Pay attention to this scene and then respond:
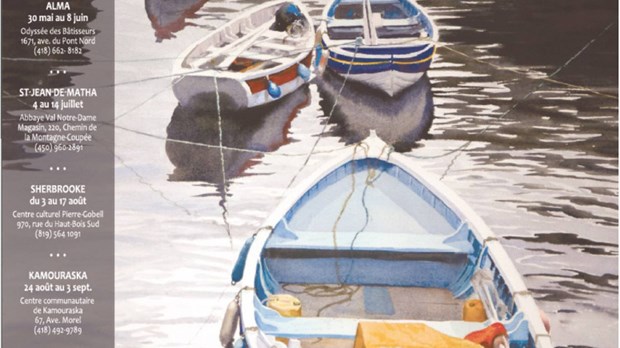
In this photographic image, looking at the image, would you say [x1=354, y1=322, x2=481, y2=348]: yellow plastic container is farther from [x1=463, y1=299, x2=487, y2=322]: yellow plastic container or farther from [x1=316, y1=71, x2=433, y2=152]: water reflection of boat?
[x1=316, y1=71, x2=433, y2=152]: water reflection of boat

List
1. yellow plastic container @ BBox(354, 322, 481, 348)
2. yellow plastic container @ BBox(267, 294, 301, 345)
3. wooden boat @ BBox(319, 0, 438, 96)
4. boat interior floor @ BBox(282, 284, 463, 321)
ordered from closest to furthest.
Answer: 1. yellow plastic container @ BBox(354, 322, 481, 348)
2. yellow plastic container @ BBox(267, 294, 301, 345)
3. boat interior floor @ BBox(282, 284, 463, 321)
4. wooden boat @ BBox(319, 0, 438, 96)

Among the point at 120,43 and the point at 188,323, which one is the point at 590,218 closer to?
the point at 188,323

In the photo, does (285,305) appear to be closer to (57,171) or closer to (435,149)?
(435,149)

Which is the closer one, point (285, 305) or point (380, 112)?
point (285, 305)

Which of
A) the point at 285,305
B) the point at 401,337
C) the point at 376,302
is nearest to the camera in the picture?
the point at 401,337

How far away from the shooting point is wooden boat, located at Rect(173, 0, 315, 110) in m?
2.15

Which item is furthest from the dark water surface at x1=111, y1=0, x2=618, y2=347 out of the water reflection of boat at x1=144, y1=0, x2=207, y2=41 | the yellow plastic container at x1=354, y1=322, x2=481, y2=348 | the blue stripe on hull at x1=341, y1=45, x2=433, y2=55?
the yellow plastic container at x1=354, y1=322, x2=481, y2=348

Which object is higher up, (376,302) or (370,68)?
(370,68)

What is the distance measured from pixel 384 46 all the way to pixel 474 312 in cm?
94

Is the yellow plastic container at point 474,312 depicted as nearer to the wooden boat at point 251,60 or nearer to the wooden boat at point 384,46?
the wooden boat at point 384,46

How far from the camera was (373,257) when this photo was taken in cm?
211

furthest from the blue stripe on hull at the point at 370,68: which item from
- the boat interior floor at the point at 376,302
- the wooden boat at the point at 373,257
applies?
the boat interior floor at the point at 376,302

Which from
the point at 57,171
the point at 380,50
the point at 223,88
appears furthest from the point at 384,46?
the point at 57,171

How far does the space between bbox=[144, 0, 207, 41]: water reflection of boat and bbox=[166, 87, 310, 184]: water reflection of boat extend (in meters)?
0.27
